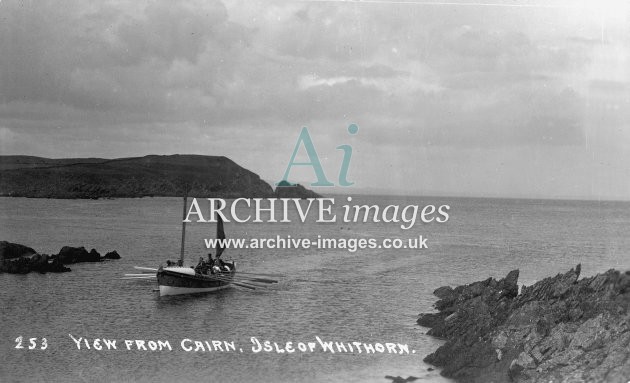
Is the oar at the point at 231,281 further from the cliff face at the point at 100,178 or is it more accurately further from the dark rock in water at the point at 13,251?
the cliff face at the point at 100,178

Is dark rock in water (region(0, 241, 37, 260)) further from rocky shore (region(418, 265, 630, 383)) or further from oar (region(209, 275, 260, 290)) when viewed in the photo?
rocky shore (region(418, 265, 630, 383))

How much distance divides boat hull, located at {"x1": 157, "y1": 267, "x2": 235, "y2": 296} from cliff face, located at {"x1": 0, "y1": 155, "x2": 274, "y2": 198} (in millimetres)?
34770

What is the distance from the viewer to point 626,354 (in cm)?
1159

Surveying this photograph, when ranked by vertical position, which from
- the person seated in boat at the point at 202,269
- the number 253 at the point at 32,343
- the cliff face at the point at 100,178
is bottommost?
the number 253 at the point at 32,343

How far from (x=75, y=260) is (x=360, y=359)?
23.2 m

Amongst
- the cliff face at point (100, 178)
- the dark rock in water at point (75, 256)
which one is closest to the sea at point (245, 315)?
the dark rock in water at point (75, 256)

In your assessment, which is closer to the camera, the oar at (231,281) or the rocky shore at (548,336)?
the rocky shore at (548,336)

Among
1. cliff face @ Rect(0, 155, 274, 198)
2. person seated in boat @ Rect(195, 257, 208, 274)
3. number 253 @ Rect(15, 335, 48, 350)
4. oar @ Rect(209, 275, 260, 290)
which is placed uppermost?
cliff face @ Rect(0, 155, 274, 198)

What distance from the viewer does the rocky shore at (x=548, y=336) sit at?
1216 cm

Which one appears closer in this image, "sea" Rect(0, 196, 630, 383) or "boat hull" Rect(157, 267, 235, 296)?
"sea" Rect(0, 196, 630, 383)

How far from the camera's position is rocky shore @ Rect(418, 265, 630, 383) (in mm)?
12164

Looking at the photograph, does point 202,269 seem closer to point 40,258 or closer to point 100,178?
point 40,258

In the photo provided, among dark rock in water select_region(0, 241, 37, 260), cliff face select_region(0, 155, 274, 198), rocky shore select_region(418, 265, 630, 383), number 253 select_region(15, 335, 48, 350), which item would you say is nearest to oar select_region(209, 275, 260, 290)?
number 253 select_region(15, 335, 48, 350)

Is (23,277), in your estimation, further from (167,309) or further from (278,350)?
(278,350)
